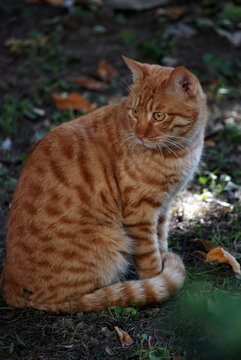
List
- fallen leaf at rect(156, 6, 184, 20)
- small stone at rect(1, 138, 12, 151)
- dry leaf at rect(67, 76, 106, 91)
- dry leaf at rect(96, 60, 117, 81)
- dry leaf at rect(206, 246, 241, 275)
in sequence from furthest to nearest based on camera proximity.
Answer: fallen leaf at rect(156, 6, 184, 20)
dry leaf at rect(96, 60, 117, 81)
dry leaf at rect(67, 76, 106, 91)
small stone at rect(1, 138, 12, 151)
dry leaf at rect(206, 246, 241, 275)

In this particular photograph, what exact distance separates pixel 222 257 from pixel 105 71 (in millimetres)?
3466

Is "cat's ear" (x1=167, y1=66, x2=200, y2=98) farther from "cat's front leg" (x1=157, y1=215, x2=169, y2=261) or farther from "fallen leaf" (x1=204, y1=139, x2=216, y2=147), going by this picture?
"fallen leaf" (x1=204, y1=139, x2=216, y2=147)

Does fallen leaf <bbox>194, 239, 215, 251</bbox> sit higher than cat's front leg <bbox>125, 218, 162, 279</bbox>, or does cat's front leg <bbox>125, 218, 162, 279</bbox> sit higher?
cat's front leg <bbox>125, 218, 162, 279</bbox>

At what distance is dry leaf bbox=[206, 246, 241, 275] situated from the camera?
10.1ft

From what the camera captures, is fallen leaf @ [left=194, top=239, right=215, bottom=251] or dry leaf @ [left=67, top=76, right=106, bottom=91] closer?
fallen leaf @ [left=194, top=239, right=215, bottom=251]

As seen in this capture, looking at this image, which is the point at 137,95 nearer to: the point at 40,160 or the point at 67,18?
the point at 40,160

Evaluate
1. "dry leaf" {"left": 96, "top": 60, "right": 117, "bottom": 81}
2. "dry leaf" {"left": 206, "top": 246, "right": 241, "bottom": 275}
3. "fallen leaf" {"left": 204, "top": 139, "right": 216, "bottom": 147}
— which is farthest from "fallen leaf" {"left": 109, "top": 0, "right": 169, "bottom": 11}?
"dry leaf" {"left": 206, "top": 246, "right": 241, "bottom": 275}

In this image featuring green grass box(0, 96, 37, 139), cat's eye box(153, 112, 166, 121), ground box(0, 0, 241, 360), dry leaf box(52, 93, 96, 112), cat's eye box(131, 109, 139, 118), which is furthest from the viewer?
dry leaf box(52, 93, 96, 112)

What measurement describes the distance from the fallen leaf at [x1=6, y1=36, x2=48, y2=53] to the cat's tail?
439cm

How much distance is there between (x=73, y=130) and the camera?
311 cm

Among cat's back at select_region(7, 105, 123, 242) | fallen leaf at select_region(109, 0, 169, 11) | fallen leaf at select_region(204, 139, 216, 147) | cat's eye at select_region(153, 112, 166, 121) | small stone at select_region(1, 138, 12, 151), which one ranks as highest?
cat's eye at select_region(153, 112, 166, 121)

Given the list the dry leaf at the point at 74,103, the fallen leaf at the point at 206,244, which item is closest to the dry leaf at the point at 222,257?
the fallen leaf at the point at 206,244

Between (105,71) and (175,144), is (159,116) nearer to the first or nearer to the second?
(175,144)

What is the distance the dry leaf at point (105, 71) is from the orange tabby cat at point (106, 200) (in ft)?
9.29
